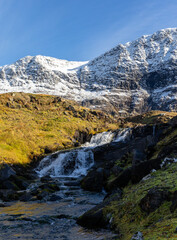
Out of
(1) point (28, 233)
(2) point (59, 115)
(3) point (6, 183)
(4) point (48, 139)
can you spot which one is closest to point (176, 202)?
(1) point (28, 233)

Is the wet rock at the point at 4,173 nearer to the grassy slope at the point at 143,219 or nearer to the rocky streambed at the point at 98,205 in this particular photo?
the rocky streambed at the point at 98,205

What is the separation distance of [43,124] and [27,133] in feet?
75.0

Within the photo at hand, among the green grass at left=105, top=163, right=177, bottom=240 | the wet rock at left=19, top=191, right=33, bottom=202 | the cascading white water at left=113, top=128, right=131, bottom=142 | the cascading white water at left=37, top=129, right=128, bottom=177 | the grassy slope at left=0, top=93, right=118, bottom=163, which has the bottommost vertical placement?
the cascading white water at left=37, top=129, right=128, bottom=177

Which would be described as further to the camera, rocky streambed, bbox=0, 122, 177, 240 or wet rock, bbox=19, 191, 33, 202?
wet rock, bbox=19, 191, 33, 202

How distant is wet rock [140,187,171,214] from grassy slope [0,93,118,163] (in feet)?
172

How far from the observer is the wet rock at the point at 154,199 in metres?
10.5

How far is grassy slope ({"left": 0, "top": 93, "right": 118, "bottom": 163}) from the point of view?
2813 inches

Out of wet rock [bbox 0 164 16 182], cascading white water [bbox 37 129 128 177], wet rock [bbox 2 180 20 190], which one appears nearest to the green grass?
wet rock [bbox 2 180 20 190]

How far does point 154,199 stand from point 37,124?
99768 millimetres

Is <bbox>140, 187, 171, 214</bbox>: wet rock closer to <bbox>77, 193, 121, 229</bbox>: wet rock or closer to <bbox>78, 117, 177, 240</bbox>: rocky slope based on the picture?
<bbox>78, 117, 177, 240</bbox>: rocky slope

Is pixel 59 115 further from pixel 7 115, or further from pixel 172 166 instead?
pixel 172 166

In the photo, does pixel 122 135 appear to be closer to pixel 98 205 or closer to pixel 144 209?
pixel 98 205

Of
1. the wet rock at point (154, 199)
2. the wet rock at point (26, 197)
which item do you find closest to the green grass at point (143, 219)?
the wet rock at point (154, 199)

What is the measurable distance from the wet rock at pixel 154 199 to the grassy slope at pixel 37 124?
52557 millimetres
